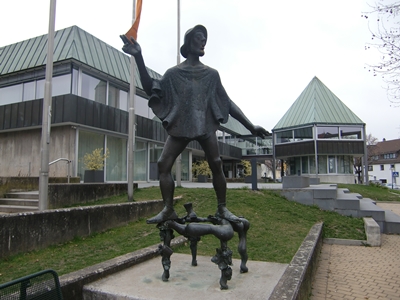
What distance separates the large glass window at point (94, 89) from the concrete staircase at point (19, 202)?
24.8ft

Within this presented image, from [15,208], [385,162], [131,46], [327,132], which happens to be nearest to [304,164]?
[327,132]

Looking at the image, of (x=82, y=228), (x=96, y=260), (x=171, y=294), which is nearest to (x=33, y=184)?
(x=82, y=228)

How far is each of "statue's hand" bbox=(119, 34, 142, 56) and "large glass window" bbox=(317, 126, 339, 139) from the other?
29.5 metres

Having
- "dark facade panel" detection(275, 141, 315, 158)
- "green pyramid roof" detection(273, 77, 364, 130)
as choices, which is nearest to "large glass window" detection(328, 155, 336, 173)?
"dark facade panel" detection(275, 141, 315, 158)

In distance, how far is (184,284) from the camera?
338cm

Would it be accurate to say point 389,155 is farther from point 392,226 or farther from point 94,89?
point 392,226

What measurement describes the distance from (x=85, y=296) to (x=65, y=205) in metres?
6.17

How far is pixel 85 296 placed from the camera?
319cm

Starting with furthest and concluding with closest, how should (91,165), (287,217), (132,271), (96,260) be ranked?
(91,165) < (287,217) < (96,260) < (132,271)

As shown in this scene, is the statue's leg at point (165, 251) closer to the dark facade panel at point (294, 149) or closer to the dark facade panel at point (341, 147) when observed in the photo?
the dark facade panel at point (341, 147)

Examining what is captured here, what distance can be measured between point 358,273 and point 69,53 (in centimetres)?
1517

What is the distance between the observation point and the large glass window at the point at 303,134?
103ft

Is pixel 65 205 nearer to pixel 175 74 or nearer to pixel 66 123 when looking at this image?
pixel 175 74

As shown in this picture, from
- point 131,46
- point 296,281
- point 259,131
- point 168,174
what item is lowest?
→ point 296,281
